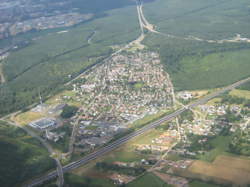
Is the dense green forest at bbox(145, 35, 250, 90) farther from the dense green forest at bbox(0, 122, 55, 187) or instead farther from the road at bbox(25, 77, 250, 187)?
the dense green forest at bbox(0, 122, 55, 187)

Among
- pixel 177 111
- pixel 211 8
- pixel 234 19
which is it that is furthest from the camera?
pixel 211 8

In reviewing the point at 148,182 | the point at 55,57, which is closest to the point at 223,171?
the point at 148,182

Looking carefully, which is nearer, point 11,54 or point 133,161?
point 133,161

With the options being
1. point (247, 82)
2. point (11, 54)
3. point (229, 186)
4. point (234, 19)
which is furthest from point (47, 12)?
point (229, 186)

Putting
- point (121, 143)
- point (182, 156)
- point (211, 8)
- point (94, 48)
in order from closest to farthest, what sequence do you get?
point (182, 156), point (121, 143), point (94, 48), point (211, 8)

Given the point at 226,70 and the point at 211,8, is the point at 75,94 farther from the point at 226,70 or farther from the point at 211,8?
the point at 211,8

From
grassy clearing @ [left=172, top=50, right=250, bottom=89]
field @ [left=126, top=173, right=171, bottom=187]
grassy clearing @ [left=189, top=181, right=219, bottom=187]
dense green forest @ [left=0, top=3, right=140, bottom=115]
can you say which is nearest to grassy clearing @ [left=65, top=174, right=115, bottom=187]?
field @ [left=126, top=173, right=171, bottom=187]

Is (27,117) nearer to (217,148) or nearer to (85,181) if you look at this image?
(85,181)
